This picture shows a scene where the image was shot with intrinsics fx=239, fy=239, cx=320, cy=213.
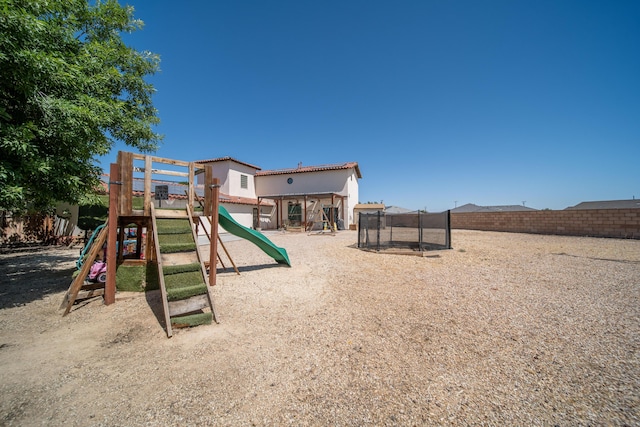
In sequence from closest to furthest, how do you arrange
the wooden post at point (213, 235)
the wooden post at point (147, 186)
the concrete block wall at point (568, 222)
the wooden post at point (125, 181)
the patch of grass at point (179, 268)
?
1. the patch of grass at point (179, 268)
2. the wooden post at point (125, 181)
3. the wooden post at point (147, 186)
4. the wooden post at point (213, 235)
5. the concrete block wall at point (568, 222)

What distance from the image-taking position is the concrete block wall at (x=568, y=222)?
41.7 feet

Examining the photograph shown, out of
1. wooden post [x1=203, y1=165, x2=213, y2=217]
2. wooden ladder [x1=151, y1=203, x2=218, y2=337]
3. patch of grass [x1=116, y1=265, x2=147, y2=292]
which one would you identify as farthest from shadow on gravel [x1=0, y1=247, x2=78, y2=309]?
wooden post [x1=203, y1=165, x2=213, y2=217]

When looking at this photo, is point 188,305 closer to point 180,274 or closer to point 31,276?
point 180,274

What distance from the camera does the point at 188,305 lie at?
138 inches

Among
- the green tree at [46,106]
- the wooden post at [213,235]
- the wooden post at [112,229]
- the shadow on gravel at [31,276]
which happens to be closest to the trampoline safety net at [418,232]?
the wooden post at [213,235]

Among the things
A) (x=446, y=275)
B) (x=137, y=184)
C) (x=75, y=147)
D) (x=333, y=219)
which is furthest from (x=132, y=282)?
(x=333, y=219)

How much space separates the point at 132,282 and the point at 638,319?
8591 millimetres

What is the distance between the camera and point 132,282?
4.90 m

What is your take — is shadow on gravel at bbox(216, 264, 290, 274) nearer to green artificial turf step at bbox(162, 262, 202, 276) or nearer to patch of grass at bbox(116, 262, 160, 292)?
patch of grass at bbox(116, 262, 160, 292)

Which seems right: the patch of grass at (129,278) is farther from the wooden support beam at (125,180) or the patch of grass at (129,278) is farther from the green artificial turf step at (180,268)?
the green artificial turf step at (180,268)

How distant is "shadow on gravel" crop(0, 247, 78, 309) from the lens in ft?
15.5

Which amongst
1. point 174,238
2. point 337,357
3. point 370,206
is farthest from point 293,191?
point 337,357

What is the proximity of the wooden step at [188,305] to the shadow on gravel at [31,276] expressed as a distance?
11.4 feet

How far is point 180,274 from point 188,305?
605mm
